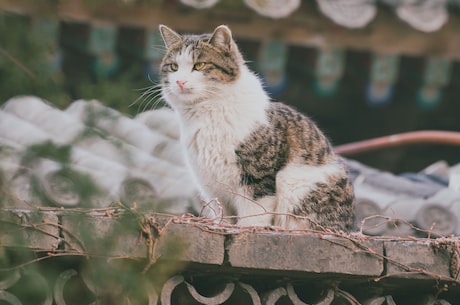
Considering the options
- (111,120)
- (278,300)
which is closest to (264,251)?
(278,300)

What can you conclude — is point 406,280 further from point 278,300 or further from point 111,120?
point 111,120

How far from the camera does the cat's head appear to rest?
14.9 feet

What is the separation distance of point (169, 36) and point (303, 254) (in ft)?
6.23

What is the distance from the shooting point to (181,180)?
206 inches

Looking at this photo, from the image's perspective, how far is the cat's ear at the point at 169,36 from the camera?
477cm

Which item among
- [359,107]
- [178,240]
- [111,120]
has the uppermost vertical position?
[359,107]

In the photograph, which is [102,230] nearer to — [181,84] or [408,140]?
[181,84]

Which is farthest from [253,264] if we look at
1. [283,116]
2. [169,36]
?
[169,36]

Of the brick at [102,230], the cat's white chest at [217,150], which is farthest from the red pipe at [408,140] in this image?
the brick at [102,230]

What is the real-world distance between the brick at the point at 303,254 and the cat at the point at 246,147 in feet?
3.03

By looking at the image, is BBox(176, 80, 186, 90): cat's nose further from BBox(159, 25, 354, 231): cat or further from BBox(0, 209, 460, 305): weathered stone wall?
BBox(0, 209, 460, 305): weathered stone wall

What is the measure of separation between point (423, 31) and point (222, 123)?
2.42 m

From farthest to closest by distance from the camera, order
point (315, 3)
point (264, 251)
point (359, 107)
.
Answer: point (359, 107) → point (315, 3) → point (264, 251)

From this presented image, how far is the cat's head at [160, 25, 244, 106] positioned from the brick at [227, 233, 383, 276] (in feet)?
4.95
